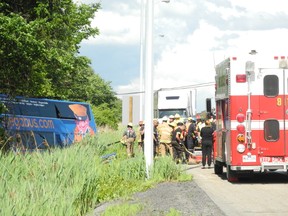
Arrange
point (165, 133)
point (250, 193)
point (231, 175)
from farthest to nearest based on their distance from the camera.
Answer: point (165, 133) → point (231, 175) → point (250, 193)

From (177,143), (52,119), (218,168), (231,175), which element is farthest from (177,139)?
(52,119)

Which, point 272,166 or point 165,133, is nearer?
point 272,166

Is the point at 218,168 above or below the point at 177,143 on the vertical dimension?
below

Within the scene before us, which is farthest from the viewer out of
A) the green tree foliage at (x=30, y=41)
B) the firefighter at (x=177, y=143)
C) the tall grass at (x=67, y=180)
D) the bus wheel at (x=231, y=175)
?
the firefighter at (x=177, y=143)

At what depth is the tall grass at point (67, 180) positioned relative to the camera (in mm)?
8547

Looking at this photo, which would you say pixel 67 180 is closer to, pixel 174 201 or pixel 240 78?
pixel 174 201

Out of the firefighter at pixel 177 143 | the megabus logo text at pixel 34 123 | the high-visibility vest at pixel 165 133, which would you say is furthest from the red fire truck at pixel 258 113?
the megabus logo text at pixel 34 123

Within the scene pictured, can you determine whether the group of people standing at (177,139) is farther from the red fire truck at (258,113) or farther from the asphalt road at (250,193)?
the red fire truck at (258,113)

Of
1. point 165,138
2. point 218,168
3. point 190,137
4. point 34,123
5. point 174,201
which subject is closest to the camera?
point 174,201

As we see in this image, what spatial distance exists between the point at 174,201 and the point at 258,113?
5.55 m

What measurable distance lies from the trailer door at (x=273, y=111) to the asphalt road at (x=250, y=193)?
106 cm

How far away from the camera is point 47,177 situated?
11359 mm

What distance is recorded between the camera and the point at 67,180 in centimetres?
1176

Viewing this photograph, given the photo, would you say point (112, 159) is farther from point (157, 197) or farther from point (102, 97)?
point (102, 97)
